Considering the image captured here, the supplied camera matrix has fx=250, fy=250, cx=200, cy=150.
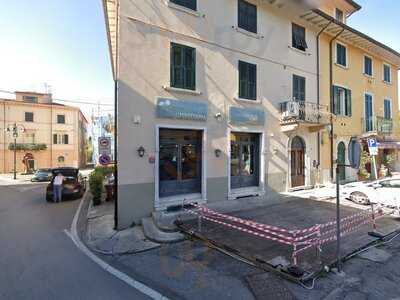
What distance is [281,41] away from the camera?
42.4 feet

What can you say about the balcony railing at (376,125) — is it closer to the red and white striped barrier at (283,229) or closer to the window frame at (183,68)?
the red and white striped barrier at (283,229)

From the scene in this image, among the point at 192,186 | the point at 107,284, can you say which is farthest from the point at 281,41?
the point at 107,284

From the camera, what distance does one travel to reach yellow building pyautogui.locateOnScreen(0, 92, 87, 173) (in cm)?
3369

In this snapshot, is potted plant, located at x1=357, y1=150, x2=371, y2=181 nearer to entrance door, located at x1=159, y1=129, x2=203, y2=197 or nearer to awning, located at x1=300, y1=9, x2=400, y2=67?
awning, located at x1=300, y1=9, x2=400, y2=67

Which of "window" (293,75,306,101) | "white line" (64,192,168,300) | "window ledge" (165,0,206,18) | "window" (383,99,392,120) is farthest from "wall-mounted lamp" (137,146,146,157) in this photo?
"window" (383,99,392,120)

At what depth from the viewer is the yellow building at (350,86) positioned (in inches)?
593

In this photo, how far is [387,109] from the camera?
20.3 m

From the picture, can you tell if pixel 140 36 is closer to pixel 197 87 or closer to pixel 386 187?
→ pixel 197 87

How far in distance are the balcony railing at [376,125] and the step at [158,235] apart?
16.7 metres

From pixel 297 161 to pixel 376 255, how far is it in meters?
8.30

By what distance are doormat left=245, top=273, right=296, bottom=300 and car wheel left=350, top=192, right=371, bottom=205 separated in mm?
8199

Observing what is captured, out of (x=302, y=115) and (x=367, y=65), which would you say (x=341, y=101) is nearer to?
(x=367, y=65)

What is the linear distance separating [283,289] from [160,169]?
6.08m

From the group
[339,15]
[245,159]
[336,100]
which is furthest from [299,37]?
[245,159]
